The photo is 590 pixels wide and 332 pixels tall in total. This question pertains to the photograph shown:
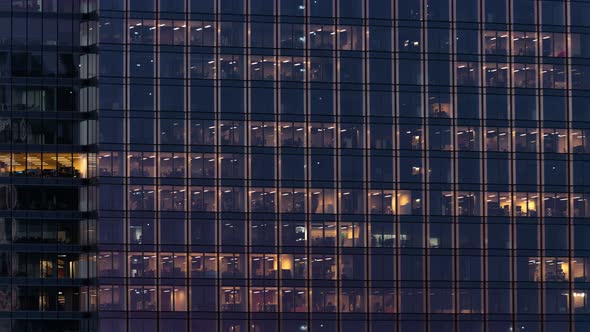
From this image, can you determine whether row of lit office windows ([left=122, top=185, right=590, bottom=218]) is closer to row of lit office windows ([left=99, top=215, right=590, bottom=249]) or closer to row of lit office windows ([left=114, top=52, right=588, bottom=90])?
row of lit office windows ([left=99, top=215, right=590, bottom=249])

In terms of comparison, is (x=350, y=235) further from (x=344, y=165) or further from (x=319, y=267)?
(x=344, y=165)

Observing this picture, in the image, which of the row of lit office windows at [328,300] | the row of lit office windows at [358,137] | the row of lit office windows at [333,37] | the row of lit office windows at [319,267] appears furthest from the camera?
the row of lit office windows at [333,37]

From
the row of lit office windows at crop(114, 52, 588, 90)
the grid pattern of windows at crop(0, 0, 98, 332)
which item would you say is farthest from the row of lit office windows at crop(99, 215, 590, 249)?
the row of lit office windows at crop(114, 52, 588, 90)

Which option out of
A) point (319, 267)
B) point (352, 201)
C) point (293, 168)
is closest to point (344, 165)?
point (352, 201)

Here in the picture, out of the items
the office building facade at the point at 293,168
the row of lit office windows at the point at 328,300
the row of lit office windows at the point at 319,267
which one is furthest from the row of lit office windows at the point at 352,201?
the row of lit office windows at the point at 328,300

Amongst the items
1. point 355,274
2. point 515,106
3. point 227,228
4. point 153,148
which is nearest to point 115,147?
point 153,148

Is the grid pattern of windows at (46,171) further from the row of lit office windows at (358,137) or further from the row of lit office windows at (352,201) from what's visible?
the row of lit office windows at (352,201)

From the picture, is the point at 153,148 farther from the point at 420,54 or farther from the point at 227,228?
the point at 420,54
